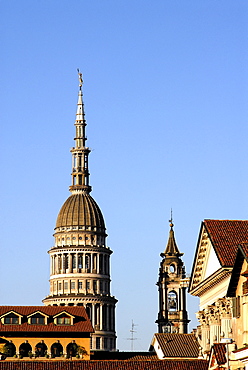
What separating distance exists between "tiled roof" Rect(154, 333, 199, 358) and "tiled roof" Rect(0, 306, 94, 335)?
16.0 m

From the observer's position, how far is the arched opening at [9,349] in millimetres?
129625

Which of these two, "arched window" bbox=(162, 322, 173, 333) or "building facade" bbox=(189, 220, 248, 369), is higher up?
"arched window" bbox=(162, 322, 173, 333)

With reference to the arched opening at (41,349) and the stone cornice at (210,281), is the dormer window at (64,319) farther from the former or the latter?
the stone cornice at (210,281)

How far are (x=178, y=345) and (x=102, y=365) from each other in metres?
30.9

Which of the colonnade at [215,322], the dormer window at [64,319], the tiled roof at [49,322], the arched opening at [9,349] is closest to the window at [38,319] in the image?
the tiled roof at [49,322]

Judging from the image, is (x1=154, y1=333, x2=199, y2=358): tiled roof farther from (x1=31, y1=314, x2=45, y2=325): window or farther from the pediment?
the pediment

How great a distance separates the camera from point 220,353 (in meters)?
57.7

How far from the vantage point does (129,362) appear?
284 feet

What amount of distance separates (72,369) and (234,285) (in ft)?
107

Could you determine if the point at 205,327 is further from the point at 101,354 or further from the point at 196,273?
the point at 101,354

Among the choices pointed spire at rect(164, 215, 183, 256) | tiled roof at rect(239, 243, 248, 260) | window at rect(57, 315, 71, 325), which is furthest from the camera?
pointed spire at rect(164, 215, 183, 256)

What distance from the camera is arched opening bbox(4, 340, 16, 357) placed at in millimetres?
129625

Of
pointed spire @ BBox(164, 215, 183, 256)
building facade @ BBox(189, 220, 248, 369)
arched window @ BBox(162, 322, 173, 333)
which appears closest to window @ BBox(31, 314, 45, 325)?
arched window @ BBox(162, 322, 173, 333)

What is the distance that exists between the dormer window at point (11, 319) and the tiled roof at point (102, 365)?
49.8 metres
